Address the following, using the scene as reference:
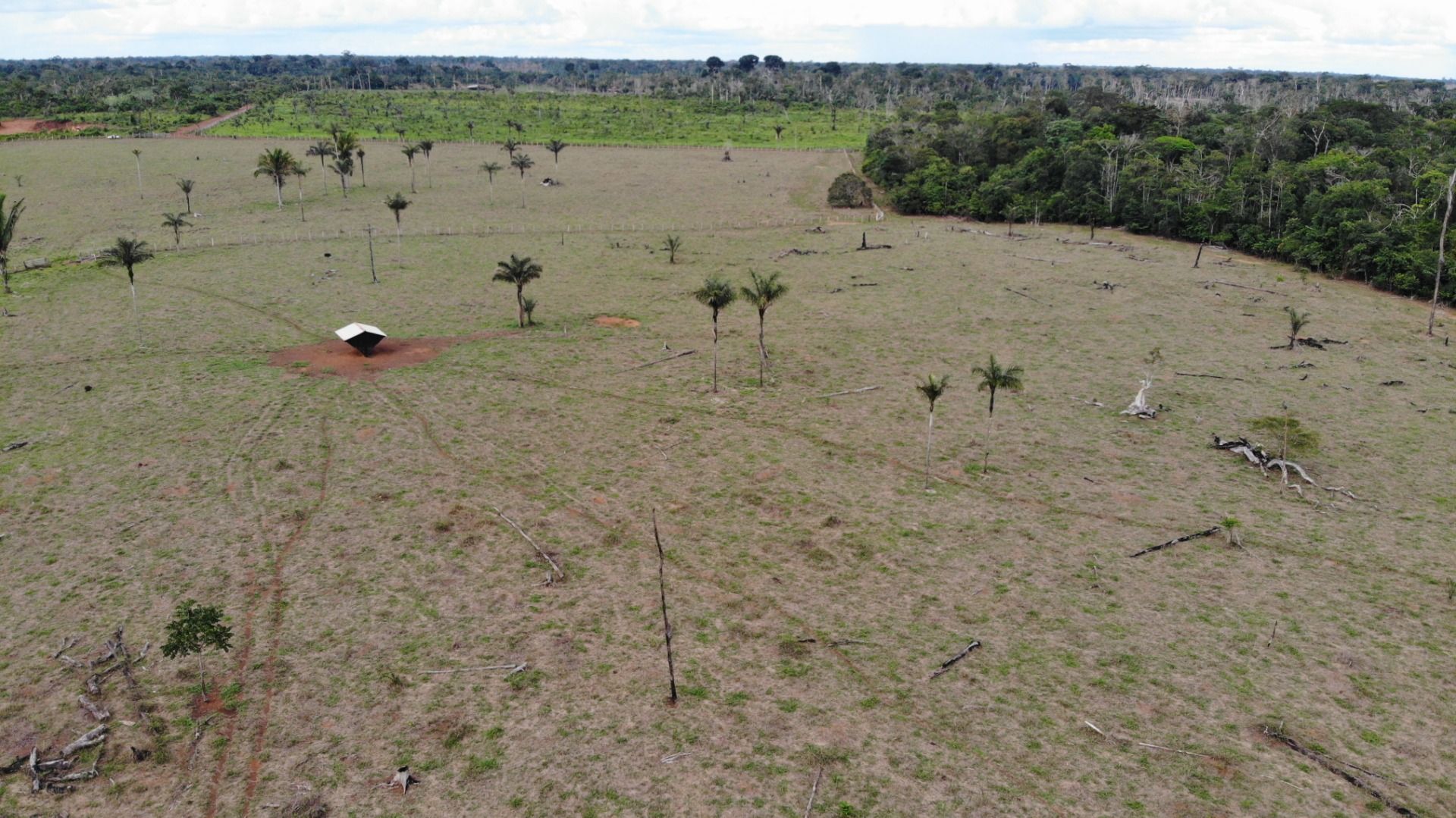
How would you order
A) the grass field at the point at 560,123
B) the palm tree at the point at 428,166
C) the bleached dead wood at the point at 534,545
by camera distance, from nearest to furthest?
the bleached dead wood at the point at 534,545
the palm tree at the point at 428,166
the grass field at the point at 560,123

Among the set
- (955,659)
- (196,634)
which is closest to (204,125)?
(196,634)

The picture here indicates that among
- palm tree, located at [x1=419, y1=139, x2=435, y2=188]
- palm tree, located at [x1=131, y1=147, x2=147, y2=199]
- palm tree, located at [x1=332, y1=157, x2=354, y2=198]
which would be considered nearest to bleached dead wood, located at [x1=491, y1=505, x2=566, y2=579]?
palm tree, located at [x1=332, y1=157, x2=354, y2=198]

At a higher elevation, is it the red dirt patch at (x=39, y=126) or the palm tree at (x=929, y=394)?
the red dirt patch at (x=39, y=126)

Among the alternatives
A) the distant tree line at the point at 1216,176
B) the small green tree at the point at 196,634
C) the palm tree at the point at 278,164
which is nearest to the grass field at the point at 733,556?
the small green tree at the point at 196,634

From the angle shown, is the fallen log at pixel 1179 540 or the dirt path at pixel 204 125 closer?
the fallen log at pixel 1179 540

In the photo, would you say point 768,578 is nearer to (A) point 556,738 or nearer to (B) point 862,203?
(A) point 556,738

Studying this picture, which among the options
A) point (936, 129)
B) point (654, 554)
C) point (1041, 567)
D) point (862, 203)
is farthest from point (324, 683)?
point (936, 129)

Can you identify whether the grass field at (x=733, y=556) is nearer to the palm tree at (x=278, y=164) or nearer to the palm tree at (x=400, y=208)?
the palm tree at (x=400, y=208)
